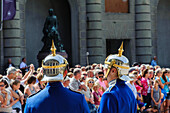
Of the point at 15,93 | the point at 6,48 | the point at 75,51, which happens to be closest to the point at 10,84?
the point at 15,93

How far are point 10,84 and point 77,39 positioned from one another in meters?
13.6

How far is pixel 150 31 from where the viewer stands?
2494 cm

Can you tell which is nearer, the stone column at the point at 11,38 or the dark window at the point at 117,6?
the stone column at the point at 11,38

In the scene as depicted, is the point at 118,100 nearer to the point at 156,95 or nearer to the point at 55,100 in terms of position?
the point at 55,100

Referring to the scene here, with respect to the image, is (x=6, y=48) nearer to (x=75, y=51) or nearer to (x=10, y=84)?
(x=75, y=51)

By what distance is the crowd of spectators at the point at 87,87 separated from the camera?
9.76 m

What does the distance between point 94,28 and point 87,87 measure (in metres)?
13.0

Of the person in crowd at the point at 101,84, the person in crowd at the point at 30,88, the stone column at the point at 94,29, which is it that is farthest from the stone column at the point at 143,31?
the person in crowd at the point at 30,88

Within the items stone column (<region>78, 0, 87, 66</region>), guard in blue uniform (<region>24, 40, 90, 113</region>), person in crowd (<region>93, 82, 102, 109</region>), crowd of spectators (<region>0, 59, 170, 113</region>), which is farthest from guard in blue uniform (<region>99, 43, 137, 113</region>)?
stone column (<region>78, 0, 87, 66</region>)

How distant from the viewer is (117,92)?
547 centimetres

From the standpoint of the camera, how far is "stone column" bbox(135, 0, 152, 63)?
24594 millimetres

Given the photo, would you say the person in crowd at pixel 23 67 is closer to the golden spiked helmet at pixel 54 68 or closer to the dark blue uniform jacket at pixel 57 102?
the golden spiked helmet at pixel 54 68

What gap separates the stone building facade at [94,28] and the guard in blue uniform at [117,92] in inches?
648

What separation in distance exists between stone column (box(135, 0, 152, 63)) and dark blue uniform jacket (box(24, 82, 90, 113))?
66.8 feet
